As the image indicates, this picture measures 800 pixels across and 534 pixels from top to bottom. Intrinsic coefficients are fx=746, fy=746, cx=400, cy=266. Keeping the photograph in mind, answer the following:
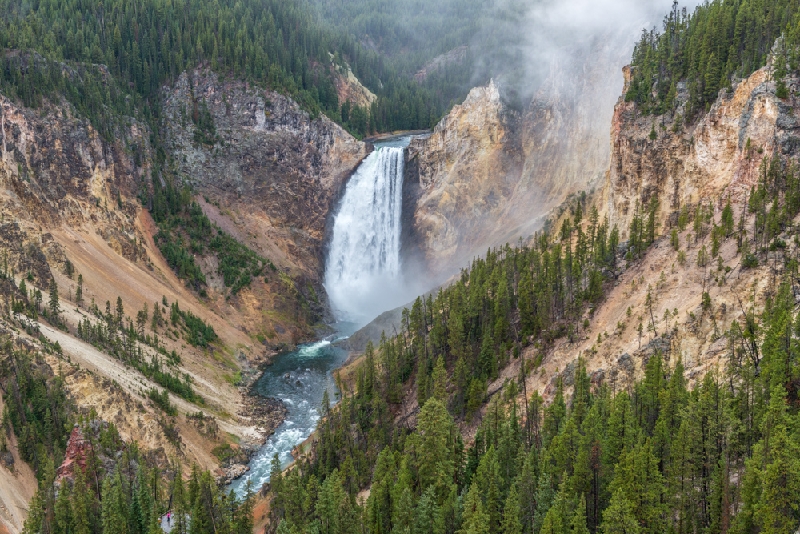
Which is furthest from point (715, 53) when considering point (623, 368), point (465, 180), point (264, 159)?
point (264, 159)

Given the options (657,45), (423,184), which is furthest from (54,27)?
(657,45)

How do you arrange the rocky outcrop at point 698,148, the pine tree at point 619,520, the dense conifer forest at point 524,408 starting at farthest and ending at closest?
the rocky outcrop at point 698,148, the dense conifer forest at point 524,408, the pine tree at point 619,520

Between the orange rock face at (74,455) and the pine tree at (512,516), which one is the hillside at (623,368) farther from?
the orange rock face at (74,455)

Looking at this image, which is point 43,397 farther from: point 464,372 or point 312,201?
point 312,201

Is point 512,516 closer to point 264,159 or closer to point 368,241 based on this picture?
point 368,241

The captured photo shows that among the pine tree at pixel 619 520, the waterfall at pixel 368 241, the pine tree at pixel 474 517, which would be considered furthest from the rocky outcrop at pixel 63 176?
the pine tree at pixel 619 520

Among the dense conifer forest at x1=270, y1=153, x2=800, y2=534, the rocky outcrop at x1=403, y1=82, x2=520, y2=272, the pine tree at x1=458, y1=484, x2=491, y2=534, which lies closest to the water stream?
the rocky outcrop at x1=403, y1=82, x2=520, y2=272
